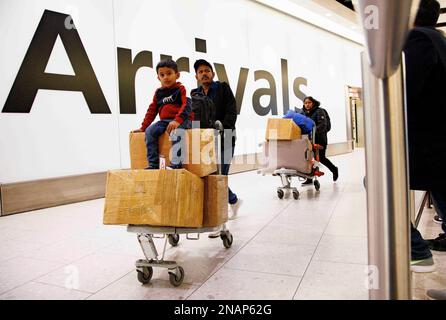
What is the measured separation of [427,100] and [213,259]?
1.63m

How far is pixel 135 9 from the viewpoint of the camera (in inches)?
230

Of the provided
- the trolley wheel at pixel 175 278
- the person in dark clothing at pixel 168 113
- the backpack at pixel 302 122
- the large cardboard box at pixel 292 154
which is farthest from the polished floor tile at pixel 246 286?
the backpack at pixel 302 122

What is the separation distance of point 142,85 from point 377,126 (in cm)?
597

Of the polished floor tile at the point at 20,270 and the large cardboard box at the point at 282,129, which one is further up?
the large cardboard box at the point at 282,129

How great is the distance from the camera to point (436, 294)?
163 centimetres

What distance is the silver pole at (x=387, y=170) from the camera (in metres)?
0.37

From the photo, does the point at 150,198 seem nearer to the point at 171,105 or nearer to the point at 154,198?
the point at 154,198

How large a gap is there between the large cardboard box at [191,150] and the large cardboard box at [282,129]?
2398 mm

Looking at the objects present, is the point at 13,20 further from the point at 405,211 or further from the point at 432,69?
the point at 405,211

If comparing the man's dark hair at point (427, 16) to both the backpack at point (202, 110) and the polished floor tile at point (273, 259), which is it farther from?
the backpack at point (202, 110)
